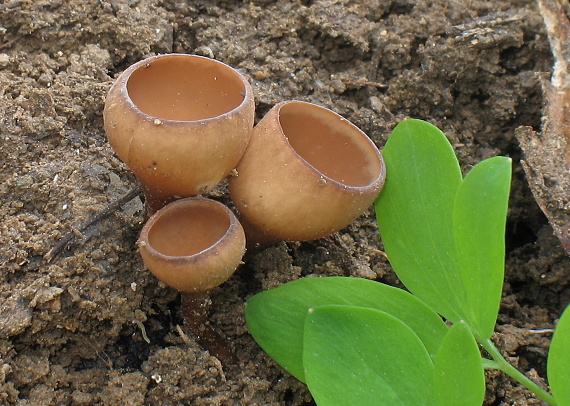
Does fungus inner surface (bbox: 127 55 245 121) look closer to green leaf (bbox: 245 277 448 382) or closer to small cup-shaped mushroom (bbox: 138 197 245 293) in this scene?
small cup-shaped mushroom (bbox: 138 197 245 293)

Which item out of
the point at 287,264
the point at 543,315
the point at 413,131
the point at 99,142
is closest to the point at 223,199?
the point at 287,264

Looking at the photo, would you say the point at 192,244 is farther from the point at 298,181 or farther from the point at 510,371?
the point at 510,371

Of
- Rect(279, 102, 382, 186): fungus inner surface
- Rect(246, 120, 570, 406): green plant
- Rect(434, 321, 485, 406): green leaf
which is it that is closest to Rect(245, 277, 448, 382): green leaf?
Rect(246, 120, 570, 406): green plant

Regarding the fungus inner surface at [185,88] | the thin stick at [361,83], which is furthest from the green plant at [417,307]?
the thin stick at [361,83]

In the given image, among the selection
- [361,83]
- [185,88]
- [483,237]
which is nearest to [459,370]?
[483,237]

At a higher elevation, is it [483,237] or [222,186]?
[483,237]

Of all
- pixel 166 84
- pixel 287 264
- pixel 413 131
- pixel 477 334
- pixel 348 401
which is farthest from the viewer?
pixel 287 264

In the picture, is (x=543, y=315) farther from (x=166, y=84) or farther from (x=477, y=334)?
(x=166, y=84)
